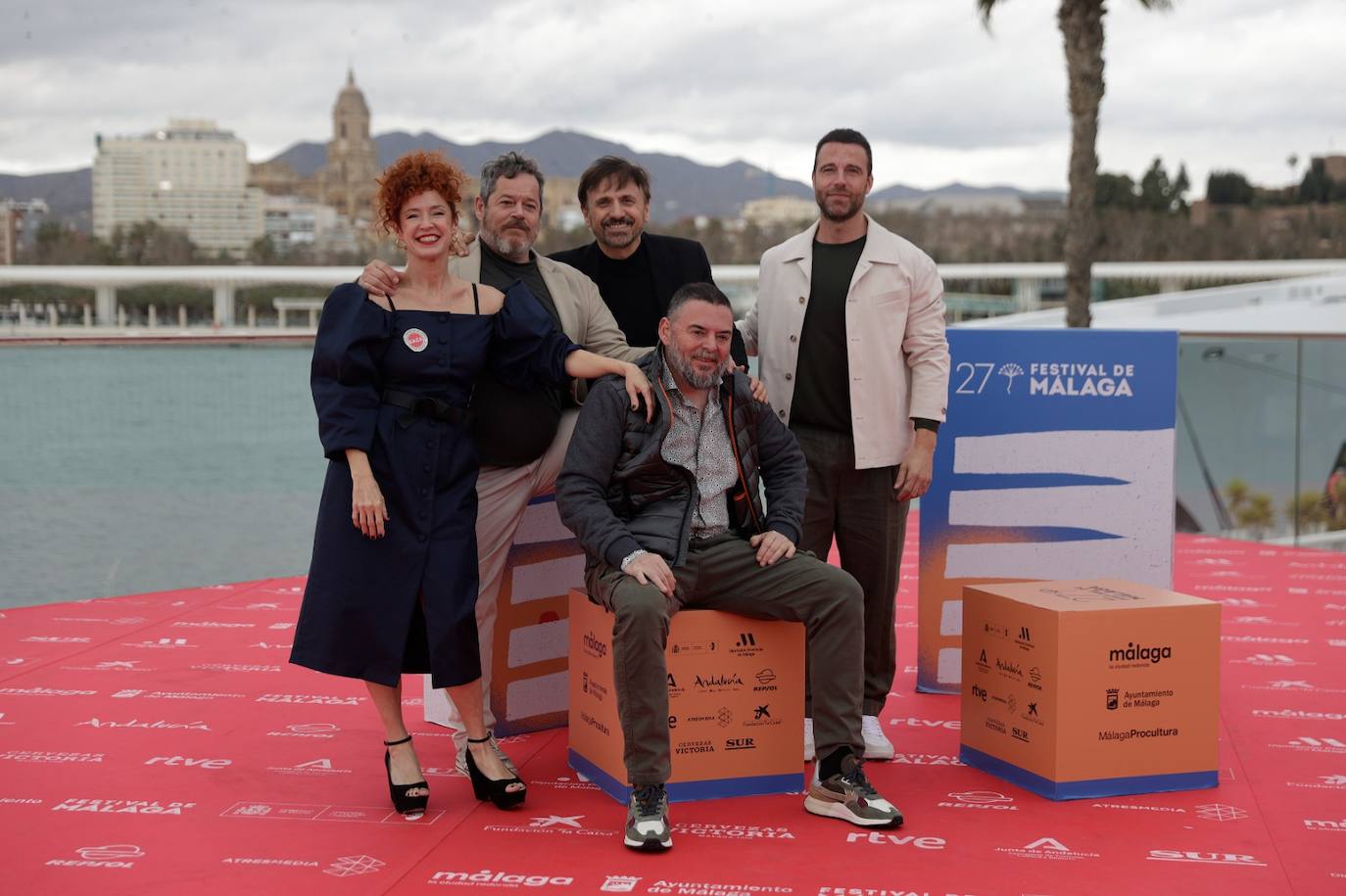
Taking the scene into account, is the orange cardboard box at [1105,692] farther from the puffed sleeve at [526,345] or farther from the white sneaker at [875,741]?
the puffed sleeve at [526,345]

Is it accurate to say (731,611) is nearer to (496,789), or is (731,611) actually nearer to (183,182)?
(496,789)

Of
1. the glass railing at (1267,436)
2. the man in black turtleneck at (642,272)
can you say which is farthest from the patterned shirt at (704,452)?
the glass railing at (1267,436)

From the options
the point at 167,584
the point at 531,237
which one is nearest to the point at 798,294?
the point at 531,237

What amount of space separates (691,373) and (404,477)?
2.45ft

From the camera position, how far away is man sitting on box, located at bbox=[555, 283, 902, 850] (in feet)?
9.79

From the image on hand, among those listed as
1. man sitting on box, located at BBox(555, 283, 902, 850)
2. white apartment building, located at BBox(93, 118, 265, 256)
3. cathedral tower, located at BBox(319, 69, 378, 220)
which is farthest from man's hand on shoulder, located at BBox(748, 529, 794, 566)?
cathedral tower, located at BBox(319, 69, 378, 220)

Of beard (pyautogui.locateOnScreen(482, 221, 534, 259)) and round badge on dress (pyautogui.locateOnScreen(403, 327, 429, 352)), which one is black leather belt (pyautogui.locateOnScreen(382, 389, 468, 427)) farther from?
beard (pyautogui.locateOnScreen(482, 221, 534, 259))

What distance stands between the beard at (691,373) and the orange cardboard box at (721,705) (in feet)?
1.86

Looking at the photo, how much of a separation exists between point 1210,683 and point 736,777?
124cm

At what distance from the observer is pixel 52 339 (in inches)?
263

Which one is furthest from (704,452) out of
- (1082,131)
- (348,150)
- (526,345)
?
(348,150)

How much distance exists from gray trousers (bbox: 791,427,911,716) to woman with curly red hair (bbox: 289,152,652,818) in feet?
2.37

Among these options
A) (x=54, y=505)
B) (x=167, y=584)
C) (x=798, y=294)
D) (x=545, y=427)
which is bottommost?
(x=167, y=584)

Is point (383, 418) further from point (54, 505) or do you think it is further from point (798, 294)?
point (54, 505)
